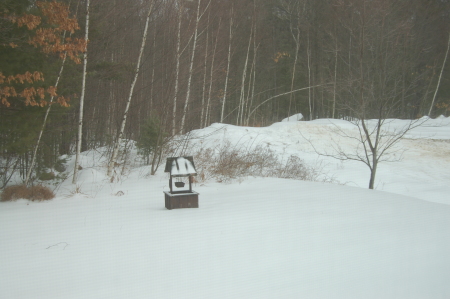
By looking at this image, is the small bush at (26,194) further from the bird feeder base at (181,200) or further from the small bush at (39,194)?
the bird feeder base at (181,200)

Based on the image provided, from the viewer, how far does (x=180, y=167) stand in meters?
6.15

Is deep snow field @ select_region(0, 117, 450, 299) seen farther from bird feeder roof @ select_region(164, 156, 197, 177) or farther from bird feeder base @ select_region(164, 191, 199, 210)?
bird feeder roof @ select_region(164, 156, 197, 177)

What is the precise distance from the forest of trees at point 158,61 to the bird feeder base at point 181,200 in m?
3.29

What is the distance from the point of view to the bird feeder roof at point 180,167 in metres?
6.08

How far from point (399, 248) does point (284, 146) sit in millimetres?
12571

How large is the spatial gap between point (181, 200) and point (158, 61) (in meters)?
8.23

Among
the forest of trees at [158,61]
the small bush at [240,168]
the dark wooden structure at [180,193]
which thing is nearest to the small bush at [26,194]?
the forest of trees at [158,61]

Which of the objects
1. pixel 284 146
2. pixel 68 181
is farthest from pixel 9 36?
pixel 284 146

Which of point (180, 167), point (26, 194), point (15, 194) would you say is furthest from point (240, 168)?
point (15, 194)

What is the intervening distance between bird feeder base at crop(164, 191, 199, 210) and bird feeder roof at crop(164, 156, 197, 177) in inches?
13.9

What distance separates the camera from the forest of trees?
295 inches

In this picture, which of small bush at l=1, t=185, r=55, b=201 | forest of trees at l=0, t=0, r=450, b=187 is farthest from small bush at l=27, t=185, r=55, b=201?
forest of trees at l=0, t=0, r=450, b=187

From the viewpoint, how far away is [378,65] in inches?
360

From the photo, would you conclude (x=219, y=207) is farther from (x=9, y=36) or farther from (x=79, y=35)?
(x=79, y=35)
